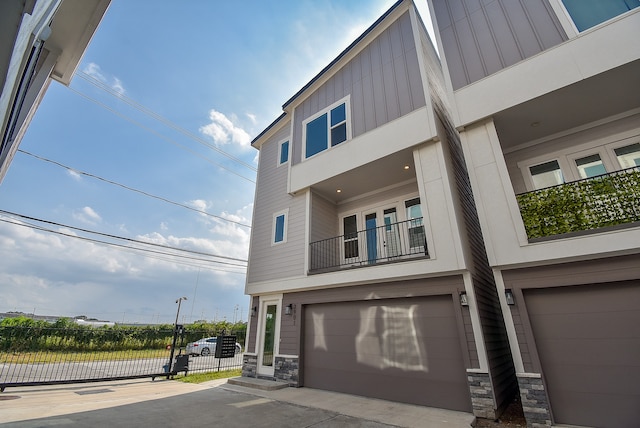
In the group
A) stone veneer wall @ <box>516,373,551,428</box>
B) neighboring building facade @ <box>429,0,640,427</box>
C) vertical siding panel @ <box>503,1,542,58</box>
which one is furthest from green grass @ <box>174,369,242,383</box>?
vertical siding panel @ <box>503,1,542,58</box>

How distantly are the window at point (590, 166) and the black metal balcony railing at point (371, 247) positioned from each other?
349cm

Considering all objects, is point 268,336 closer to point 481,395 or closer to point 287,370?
point 287,370

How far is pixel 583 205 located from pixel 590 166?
1.74 m

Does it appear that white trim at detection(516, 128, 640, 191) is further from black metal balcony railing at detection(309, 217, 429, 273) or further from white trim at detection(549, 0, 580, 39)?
black metal balcony railing at detection(309, 217, 429, 273)

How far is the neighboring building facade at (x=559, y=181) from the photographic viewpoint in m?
4.20

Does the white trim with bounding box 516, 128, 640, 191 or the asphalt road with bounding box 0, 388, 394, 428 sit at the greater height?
the white trim with bounding box 516, 128, 640, 191

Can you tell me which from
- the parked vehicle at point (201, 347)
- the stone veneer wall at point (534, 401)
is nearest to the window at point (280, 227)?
the stone veneer wall at point (534, 401)

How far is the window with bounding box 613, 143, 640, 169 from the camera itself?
5.57 m

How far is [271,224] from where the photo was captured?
9.19 meters

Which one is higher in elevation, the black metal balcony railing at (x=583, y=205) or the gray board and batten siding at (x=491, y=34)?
the gray board and batten siding at (x=491, y=34)

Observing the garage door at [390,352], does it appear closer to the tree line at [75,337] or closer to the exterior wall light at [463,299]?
the exterior wall light at [463,299]

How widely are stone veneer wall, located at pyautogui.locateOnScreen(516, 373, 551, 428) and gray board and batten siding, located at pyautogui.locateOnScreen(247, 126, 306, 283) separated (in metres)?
5.19

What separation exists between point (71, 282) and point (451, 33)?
24139 mm

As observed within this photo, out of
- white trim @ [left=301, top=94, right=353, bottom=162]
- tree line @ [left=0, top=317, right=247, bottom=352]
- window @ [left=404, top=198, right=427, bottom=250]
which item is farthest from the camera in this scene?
tree line @ [left=0, top=317, right=247, bottom=352]
